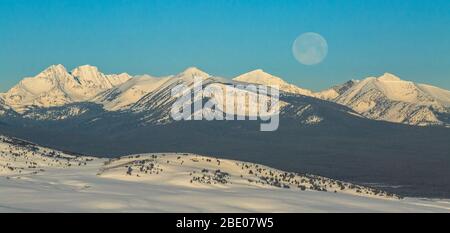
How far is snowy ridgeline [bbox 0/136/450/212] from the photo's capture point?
23.6 meters

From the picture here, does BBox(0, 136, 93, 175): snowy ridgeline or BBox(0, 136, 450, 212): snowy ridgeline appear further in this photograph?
BBox(0, 136, 93, 175): snowy ridgeline

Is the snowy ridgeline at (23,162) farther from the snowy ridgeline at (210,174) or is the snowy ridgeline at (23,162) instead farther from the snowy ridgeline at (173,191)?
the snowy ridgeline at (210,174)

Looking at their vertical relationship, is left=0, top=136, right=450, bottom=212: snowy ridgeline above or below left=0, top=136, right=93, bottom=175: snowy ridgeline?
below

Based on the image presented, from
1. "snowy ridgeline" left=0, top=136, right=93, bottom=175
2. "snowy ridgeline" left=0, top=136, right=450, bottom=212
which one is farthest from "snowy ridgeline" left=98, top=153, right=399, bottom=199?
"snowy ridgeline" left=0, top=136, right=93, bottom=175

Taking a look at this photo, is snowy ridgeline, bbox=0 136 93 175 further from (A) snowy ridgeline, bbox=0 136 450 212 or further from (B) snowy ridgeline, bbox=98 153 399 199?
(B) snowy ridgeline, bbox=98 153 399 199

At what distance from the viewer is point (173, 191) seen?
30047 mm

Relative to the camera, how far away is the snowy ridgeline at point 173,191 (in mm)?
23578

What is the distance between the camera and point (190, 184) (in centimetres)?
3444

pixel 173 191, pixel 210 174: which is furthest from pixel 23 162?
pixel 173 191

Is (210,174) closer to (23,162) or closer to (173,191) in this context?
(173,191)

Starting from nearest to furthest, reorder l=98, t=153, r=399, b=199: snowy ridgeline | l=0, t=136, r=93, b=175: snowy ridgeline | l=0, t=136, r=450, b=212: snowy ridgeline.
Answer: l=0, t=136, r=450, b=212: snowy ridgeline
l=98, t=153, r=399, b=199: snowy ridgeline
l=0, t=136, r=93, b=175: snowy ridgeline

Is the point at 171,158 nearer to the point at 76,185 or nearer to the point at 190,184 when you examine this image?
the point at 190,184

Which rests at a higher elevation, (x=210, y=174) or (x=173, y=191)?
(x=210, y=174)
